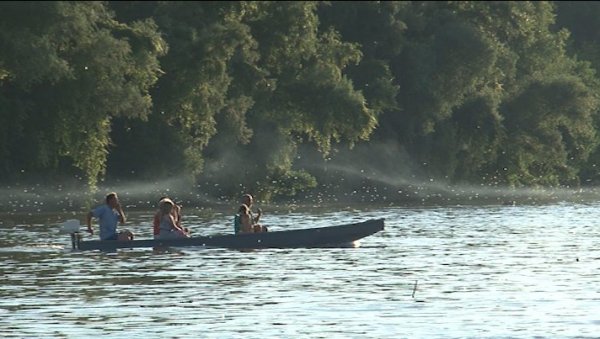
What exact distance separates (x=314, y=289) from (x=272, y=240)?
10310 millimetres

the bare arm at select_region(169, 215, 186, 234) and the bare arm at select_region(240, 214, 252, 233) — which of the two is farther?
the bare arm at select_region(240, 214, 252, 233)

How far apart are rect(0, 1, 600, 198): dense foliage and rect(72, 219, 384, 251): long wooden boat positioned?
16652 millimetres

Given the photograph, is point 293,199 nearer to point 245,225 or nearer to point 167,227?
point 245,225

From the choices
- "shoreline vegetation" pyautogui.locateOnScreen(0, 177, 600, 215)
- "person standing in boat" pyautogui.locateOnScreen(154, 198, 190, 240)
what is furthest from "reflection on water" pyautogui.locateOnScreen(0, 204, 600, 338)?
"shoreline vegetation" pyautogui.locateOnScreen(0, 177, 600, 215)

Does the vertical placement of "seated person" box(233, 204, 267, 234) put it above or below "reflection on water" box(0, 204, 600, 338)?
above

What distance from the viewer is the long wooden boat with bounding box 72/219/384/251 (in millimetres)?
39156

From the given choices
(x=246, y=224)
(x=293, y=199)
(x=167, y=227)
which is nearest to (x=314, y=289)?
(x=167, y=227)

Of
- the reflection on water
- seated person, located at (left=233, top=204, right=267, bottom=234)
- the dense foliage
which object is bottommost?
the reflection on water

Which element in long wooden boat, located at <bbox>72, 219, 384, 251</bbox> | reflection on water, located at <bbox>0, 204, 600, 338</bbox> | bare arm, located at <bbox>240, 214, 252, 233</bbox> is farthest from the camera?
bare arm, located at <bbox>240, 214, 252, 233</bbox>

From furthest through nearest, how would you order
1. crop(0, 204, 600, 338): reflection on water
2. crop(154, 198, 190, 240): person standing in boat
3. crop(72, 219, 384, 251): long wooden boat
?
crop(154, 198, 190, 240): person standing in boat → crop(72, 219, 384, 251): long wooden boat → crop(0, 204, 600, 338): reflection on water

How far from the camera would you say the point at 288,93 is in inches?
2894

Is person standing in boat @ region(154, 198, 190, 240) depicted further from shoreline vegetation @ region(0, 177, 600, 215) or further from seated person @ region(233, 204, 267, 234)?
shoreline vegetation @ region(0, 177, 600, 215)

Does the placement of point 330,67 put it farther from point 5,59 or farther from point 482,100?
point 5,59

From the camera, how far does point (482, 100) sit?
86.9 meters
